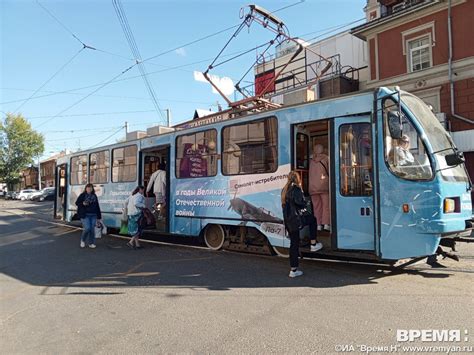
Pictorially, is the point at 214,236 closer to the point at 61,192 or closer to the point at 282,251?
the point at 282,251

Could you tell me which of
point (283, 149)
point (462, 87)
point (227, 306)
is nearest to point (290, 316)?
point (227, 306)

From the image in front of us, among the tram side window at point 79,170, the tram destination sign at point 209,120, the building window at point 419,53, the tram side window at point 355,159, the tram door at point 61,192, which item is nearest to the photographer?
the tram side window at point 355,159

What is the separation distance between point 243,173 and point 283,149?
3.51 feet

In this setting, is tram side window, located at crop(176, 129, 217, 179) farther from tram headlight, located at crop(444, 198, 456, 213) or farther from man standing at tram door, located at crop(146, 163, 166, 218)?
tram headlight, located at crop(444, 198, 456, 213)

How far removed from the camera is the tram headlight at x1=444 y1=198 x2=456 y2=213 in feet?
16.9

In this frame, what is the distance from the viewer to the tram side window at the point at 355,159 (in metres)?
5.76

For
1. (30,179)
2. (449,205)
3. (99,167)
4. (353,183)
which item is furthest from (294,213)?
(30,179)

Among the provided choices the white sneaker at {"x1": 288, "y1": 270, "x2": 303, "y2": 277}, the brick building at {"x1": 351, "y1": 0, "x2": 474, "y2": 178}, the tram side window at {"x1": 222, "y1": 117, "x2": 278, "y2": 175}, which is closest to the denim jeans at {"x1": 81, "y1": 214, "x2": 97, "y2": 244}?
the tram side window at {"x1": 222, "y1": 117, "x2": 278, "y2": 175}

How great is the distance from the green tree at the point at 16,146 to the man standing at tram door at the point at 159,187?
2086 inches

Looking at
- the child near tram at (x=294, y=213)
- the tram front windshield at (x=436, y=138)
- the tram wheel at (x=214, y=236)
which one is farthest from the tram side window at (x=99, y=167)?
the tram front windshield at (x=436, y=138)

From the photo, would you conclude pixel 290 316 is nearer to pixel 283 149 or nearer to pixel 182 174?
pixel 283 149

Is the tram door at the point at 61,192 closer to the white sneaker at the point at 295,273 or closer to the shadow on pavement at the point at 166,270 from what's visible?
the shadow on pavement at the point at 166,270

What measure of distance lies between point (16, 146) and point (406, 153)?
6034cm

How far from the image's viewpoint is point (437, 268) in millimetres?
6020
